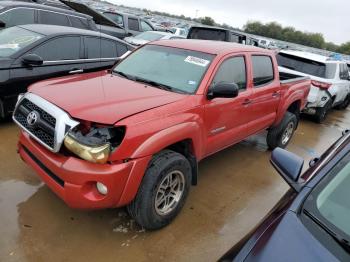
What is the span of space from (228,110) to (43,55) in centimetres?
316

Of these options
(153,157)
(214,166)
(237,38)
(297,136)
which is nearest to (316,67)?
(297,136)

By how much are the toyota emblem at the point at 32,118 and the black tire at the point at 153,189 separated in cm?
111

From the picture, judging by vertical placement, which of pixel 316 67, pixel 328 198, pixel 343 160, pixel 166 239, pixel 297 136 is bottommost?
pixel 297 136

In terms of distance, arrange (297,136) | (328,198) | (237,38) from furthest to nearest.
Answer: (237,38)
(297,136)
(328,198)

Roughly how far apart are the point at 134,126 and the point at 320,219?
160cm

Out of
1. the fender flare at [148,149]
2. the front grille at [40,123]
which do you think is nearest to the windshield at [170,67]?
the fender flare at [148,149]

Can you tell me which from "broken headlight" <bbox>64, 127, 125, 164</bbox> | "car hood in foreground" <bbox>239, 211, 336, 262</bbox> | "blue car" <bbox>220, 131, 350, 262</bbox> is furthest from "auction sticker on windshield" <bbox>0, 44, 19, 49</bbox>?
"car hood in foreground" <bbox>239, 211, 336, 262</bbox>

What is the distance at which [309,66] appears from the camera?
28.0 feet

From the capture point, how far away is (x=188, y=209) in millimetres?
3842

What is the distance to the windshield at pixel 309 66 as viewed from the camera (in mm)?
8492

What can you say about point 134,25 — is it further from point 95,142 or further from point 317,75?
point 95,142

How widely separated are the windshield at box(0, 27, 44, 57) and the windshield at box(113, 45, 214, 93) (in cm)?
188

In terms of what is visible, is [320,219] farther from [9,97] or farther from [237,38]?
[237,38]

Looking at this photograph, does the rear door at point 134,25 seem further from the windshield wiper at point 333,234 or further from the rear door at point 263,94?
the windshield wiper at point 333,234
